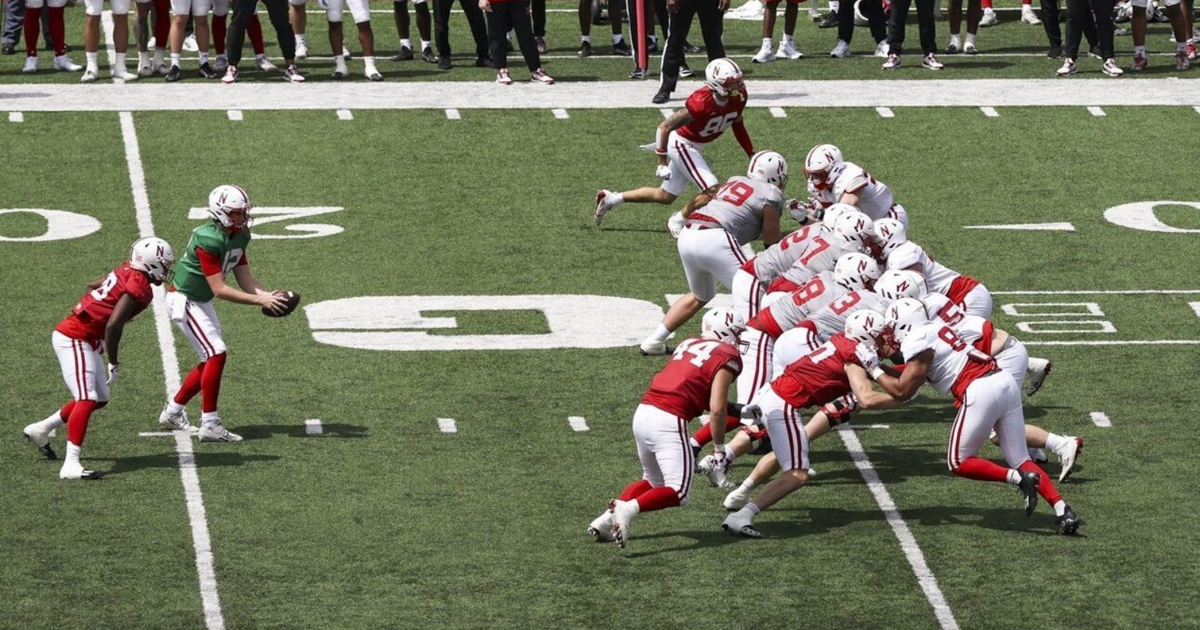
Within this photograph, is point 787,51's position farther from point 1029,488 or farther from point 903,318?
point 1029,488

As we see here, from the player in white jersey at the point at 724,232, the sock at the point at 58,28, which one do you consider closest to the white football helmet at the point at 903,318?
the player in white jersey at the point at 724,232

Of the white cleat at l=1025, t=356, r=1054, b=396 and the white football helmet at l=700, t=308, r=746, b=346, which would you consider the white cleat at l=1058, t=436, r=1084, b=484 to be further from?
the white football helmet at l=700, t=308, r=746, b=346

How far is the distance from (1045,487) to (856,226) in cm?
265

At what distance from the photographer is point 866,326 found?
511 inches

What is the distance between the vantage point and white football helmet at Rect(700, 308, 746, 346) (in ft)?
42.0

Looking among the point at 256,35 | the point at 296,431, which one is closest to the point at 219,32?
the point at 256,35

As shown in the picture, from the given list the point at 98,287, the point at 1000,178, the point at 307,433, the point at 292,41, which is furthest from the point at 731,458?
the point at 292,41

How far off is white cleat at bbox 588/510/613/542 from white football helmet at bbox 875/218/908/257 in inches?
124

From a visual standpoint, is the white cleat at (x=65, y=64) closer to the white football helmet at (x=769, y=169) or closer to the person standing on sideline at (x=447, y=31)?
the person standing on sideline at (x=447, y=31)

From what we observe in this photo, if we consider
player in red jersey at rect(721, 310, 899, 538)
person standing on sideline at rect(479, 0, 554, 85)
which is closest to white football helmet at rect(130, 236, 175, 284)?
player in red jersey at rect(721, 310, 899, 538)

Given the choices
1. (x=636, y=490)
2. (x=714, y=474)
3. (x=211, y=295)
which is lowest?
(x=714, y=474)

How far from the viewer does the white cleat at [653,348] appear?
16.3 meters

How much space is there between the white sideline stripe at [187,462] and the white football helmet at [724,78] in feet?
15.4

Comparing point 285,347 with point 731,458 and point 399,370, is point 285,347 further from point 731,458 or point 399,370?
point 731,458
